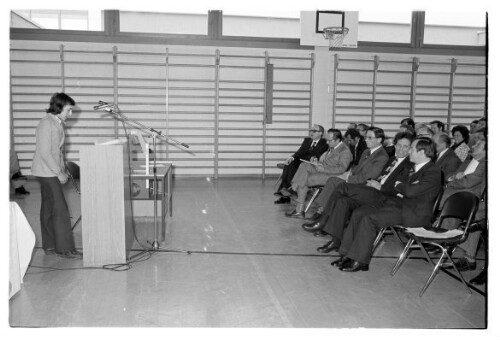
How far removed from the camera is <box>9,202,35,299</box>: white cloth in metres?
3.43

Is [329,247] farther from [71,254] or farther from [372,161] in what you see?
[71,254]

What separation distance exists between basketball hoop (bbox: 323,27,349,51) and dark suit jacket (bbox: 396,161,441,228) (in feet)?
16.5

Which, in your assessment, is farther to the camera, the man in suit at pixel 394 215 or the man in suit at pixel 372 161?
the man in suit at pixel 372 161

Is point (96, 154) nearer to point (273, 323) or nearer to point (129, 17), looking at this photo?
point (273, 323)

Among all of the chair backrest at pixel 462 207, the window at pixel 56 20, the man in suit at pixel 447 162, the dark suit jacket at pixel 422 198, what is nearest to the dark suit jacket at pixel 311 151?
the man in suit at pixel 447 162

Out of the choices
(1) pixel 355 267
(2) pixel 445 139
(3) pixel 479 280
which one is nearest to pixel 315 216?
(2) pixel 445 139

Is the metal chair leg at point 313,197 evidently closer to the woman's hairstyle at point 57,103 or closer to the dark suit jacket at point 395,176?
the dark suit jacket at point 395,176

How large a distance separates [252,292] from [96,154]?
1.68 m

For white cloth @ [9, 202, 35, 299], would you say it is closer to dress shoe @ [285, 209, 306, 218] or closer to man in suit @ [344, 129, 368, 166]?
dress shoe @ [285, 209, 306, 218]

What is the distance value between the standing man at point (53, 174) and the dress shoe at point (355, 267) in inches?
92.2

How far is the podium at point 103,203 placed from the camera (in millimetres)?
3992

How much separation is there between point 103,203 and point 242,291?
1371 mm

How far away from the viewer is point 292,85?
9945 millimetres

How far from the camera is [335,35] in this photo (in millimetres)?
9062
